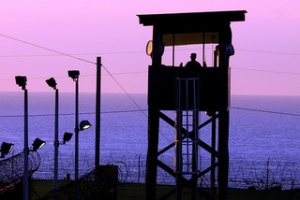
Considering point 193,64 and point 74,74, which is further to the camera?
point 74,74

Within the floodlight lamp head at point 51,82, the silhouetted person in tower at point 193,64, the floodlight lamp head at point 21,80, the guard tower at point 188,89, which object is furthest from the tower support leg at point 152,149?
the floodlight lamp head at point 21,80

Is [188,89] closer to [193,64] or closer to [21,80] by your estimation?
[193,64]

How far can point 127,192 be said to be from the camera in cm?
4006

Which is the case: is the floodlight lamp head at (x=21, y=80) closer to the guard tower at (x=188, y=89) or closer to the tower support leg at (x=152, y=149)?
the guard tower at (x=188, y=89)

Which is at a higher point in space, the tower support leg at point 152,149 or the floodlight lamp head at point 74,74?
the floodlight lamp head at point 74,74

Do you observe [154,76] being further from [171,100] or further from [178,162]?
[178,162]

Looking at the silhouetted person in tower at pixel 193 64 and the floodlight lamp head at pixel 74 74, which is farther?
the floodlight lamp head at pixel 74 74

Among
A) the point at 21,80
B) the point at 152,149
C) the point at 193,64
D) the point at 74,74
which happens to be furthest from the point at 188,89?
the point at 21,80

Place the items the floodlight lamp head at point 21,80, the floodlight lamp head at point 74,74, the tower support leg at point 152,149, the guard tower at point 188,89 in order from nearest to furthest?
the floodlight lamp head at point 21,80 < the guard tower at point 188,89 < the tower support leg at point 152,149 < the floodlight lamp head at point 74,74

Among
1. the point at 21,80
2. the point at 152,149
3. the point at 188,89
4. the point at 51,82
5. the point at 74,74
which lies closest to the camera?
the point at 21,80

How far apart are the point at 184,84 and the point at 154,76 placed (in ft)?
3.61

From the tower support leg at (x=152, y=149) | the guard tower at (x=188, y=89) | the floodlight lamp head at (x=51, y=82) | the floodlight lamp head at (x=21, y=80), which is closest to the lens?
the floodlight lamp head at (x=21, y=80)

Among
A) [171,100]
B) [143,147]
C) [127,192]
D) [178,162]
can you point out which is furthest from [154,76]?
[143,147]

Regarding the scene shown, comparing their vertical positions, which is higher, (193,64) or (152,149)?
(193,64)
